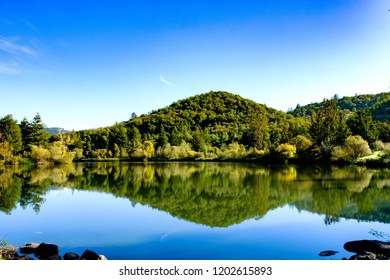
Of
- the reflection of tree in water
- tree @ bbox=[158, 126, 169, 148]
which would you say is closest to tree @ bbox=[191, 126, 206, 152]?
tree @ bbox=[158, 126, 169, 148]

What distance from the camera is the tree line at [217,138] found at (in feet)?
127

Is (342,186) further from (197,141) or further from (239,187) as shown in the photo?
(197,141)

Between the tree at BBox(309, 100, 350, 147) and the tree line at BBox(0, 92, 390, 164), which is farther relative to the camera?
the tree line at BBox(0, 92, 390, 164)

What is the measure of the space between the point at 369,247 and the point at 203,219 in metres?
5.43

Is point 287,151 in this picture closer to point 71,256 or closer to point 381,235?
point 381,235

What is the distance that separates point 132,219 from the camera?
39.5 ft

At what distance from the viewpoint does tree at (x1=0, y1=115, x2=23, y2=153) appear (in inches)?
1670

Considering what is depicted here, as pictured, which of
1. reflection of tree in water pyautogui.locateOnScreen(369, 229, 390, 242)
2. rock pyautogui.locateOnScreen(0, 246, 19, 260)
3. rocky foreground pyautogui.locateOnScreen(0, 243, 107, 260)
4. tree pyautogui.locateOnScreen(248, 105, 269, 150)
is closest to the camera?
rock pyautogui.locateOnScreen(0, 246, 19, 260)

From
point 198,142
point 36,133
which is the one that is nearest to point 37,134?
point 36,133

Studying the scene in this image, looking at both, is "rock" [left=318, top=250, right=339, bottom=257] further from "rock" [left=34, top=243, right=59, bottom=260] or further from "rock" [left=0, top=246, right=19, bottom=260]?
"rock" [left=0, top=246, right=19, bottom=260]

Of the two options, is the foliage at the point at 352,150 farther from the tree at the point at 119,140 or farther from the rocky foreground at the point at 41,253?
the tree at the point at 119,140

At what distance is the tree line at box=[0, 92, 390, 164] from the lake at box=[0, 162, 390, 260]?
19126mm

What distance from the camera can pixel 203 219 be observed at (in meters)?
11.7
